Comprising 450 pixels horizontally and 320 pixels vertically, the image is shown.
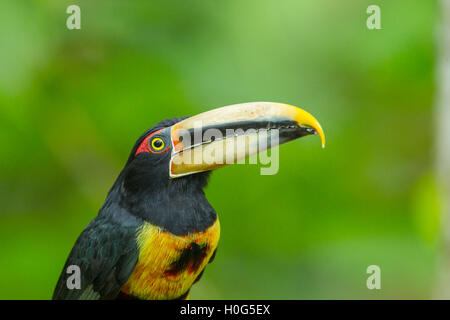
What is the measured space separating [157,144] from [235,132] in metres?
0.39

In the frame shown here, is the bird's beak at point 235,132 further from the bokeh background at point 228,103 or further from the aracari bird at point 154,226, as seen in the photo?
the bokeh background at point 228,103

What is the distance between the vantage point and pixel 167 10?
12.4 ft

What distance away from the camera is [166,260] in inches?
104

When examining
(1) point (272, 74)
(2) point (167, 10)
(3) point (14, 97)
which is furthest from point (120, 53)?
(1) point (272, 74)

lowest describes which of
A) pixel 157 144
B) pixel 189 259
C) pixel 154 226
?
pixel 189 259

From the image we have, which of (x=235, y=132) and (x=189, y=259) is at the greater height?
(x=235, y=132)

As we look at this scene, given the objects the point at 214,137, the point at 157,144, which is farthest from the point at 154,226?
the point at 214,137

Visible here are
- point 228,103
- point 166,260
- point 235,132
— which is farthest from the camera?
point 228,103

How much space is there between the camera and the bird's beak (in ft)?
7.88

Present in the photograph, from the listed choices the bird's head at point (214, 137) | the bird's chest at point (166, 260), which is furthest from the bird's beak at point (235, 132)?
the bird's chest at point (166, 260)

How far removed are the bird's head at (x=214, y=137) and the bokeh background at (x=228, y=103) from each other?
0.87 metres

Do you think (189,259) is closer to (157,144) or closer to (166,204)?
(166,204)

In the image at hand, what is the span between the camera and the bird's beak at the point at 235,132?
2.40 meters
